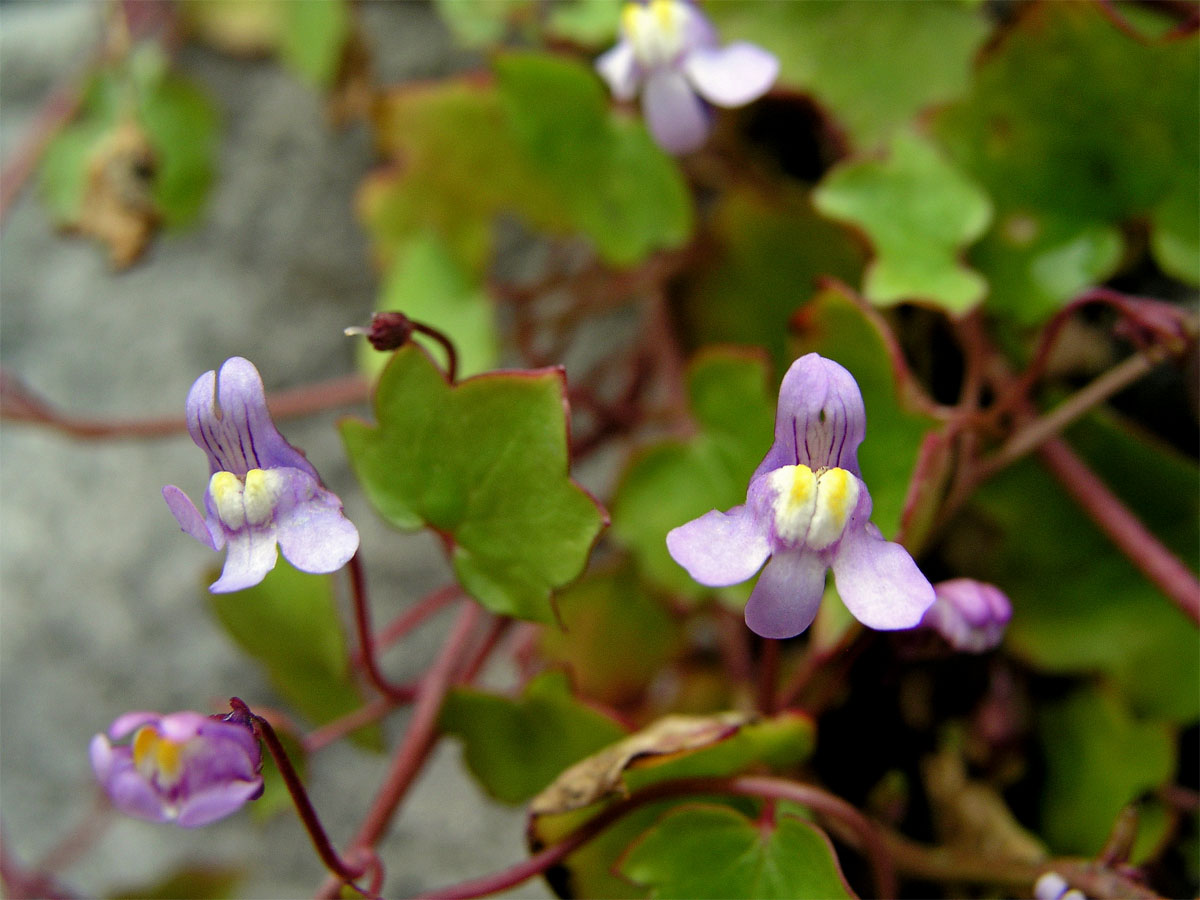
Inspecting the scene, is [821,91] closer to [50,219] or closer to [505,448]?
[505,448]

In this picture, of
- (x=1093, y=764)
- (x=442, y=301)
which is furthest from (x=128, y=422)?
(x=1093, y=764)

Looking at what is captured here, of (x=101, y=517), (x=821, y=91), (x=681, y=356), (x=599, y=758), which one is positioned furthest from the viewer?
(x=101, y=517)

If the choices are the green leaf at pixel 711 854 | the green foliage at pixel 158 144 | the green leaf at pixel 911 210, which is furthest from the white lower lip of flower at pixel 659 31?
the green foliage at pixel 158 144

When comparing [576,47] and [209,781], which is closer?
[209,781]

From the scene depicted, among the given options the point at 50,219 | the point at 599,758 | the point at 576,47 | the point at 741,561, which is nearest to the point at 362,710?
the point at 599,758

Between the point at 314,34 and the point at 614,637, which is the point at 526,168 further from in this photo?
the point at 614,637

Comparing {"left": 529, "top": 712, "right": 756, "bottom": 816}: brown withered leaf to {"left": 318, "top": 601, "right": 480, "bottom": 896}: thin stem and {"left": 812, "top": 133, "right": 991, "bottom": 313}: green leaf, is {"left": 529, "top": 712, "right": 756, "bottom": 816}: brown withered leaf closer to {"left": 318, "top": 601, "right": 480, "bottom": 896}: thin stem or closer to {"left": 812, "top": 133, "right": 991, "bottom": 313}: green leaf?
{"left": 318, "top": 601, "right": 480, "bottom": 896}: thin stem

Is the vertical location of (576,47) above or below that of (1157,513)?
above
